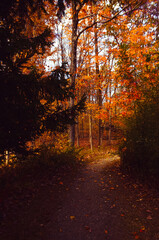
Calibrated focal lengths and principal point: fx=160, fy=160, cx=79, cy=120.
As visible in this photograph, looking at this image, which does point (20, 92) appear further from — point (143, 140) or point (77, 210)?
point (143, 140)

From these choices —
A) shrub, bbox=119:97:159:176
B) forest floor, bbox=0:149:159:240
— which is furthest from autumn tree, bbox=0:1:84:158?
shrub, bbox=119:97:159:176

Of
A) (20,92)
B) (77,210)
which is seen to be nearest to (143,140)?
(77,210)

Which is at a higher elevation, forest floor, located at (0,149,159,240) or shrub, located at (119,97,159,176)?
shrub, located at (119,97,159,176)

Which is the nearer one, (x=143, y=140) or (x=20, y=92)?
(x=20, y=92)

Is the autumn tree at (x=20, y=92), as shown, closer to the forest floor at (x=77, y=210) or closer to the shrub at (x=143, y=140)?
the forest floor at (x=77, y=210)

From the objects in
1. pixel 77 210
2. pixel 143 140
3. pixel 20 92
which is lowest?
pixel 77 210

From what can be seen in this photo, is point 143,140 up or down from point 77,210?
up

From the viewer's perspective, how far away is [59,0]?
515 cm

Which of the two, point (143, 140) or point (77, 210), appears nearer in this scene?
point (77, 210)

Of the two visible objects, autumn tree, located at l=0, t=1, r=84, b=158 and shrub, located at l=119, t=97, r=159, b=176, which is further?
shrub, located at l=119, t=97, r=159, b=176

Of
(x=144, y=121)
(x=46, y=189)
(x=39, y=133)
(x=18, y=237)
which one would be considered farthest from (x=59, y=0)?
(x=18, y=237)

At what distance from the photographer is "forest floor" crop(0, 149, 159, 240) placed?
3.32 meters

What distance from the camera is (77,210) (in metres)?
Result: 4.17

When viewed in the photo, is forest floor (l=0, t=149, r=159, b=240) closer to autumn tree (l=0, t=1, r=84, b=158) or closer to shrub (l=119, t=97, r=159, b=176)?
shrub (l=119, t=97, r=159, b=176)
